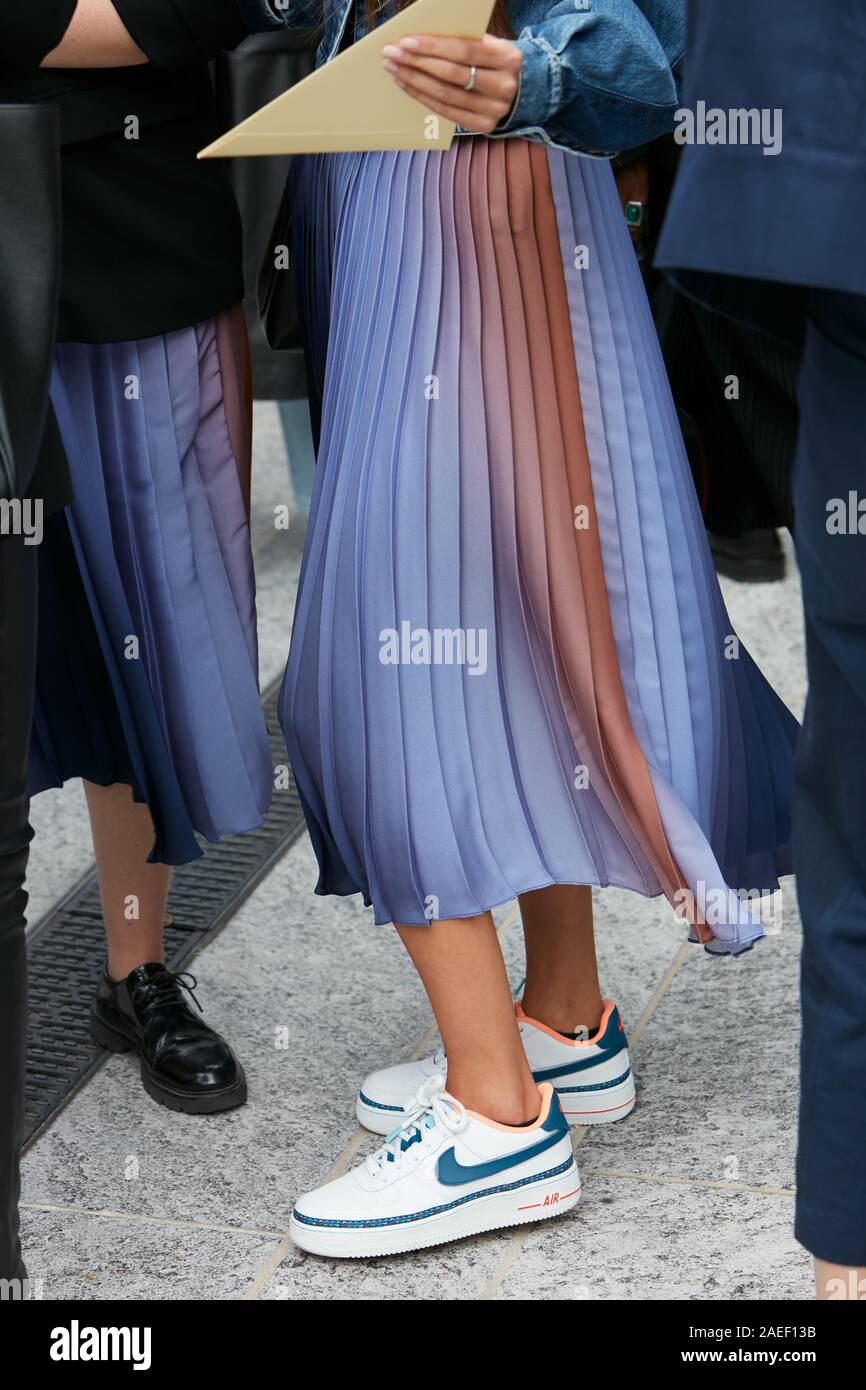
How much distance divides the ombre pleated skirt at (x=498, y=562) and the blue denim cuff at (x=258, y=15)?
0.52 ft

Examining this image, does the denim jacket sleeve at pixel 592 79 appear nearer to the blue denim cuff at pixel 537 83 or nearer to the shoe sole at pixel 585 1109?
the blue denim cuff at pixel 537 83

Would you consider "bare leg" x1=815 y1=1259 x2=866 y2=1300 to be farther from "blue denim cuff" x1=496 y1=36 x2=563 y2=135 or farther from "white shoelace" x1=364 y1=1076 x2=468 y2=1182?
"blue denim cuff" x1=496 y1=36 x2=563 y2=135

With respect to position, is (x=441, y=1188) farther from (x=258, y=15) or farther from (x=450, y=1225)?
(x=258, y=15)

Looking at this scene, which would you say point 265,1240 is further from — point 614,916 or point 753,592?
point 753,592

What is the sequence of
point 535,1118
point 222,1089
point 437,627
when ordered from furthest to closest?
point 222,1089 → point 535,1118 → point 437,627

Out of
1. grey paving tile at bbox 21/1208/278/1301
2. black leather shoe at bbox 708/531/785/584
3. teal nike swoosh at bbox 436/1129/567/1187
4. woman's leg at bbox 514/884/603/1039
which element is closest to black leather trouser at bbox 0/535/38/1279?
grey paving tile at bbox 21/1208/278/1301

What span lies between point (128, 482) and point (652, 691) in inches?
27.5

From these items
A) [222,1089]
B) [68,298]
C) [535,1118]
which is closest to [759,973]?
[535,1118]

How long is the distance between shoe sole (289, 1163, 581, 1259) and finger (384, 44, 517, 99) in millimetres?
1201

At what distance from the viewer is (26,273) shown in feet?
4.92

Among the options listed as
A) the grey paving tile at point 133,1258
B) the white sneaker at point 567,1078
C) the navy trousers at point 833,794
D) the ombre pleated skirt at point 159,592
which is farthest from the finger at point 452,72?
the grey paving tile at point 133,1258

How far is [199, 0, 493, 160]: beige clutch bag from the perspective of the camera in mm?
1621

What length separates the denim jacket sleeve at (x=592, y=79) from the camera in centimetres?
176

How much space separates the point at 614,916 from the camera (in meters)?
2.87
